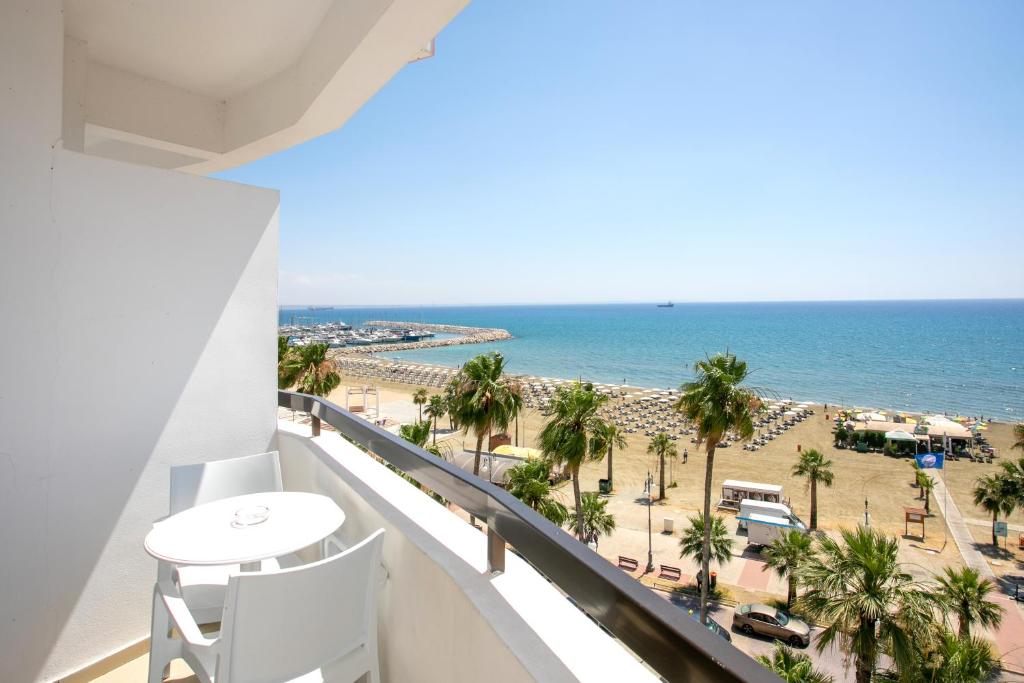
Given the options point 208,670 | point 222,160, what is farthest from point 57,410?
point 222,160

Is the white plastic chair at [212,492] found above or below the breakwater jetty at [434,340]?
above

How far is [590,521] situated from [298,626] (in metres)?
15.2

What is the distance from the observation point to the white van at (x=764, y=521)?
16.4 metres

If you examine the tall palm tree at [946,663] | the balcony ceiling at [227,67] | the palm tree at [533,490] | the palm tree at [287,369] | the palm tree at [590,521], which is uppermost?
the balcony ceiling at [227,67]

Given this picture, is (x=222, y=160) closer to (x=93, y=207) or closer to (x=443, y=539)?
(x=93, y=207)

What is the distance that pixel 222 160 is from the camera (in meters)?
3.70

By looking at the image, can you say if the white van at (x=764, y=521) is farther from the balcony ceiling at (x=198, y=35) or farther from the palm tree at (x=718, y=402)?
the balcony ceiling at (x=198, y=35)

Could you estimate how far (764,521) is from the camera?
54.8 ft

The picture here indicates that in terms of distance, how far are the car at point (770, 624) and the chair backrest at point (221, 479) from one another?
1358 centimetres

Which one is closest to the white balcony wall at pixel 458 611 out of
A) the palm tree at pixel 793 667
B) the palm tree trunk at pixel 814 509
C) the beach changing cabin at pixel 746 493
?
the palm tree at pixel 793 667

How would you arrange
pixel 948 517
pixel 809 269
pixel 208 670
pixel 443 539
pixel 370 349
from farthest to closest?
pixel 809 269, pixel 370 349, pixel 948 517, pixel 443 539, pixel 208 670

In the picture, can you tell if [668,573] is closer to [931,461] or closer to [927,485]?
[927,485]

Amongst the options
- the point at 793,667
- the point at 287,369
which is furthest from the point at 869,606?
the point at 287,369

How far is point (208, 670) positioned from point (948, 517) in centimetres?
2565
